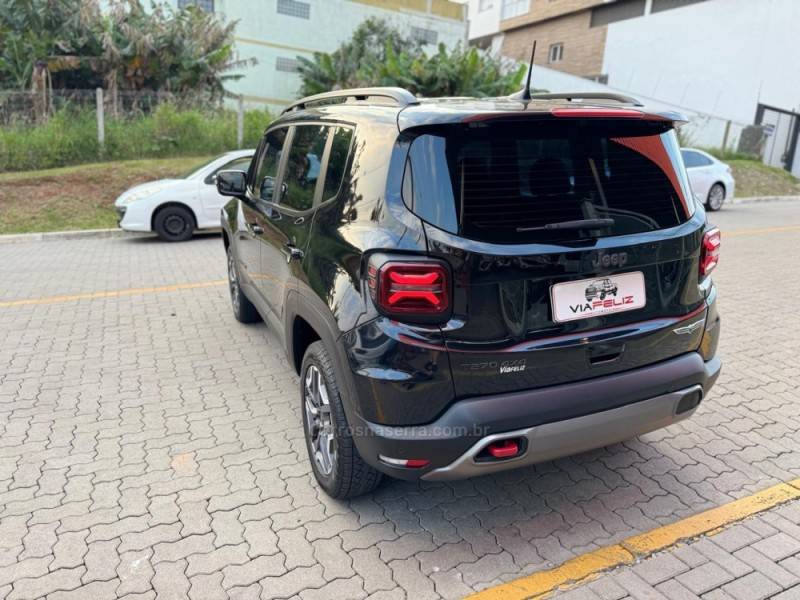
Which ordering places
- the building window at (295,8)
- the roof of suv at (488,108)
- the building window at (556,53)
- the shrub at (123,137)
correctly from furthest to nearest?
the building window at (556,53) → the building window at (295,8) → the shrub at (123,137) → the roof of suv at (488,108)

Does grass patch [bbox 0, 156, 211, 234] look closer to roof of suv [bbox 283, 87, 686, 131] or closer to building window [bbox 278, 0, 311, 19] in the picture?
roof of suv [bbox 283, 87, 686, 131]

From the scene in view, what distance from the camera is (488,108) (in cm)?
244

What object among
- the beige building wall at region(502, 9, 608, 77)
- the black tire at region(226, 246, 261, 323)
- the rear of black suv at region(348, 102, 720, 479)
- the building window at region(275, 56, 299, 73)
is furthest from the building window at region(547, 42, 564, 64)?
the rear of black suv at region(348, 102, 720, 479)

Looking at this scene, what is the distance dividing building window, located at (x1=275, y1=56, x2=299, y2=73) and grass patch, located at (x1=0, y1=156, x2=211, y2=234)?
13.8 m

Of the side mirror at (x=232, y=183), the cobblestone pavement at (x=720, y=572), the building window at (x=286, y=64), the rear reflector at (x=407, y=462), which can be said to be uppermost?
the building window at (x=286, y=64)

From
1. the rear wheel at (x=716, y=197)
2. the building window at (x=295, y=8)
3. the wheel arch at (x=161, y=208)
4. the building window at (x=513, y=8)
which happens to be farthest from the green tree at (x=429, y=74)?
the building window at (x=513, y=8)

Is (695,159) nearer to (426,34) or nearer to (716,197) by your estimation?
(716,197)

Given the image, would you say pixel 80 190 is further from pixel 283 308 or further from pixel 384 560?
pixel 384 560

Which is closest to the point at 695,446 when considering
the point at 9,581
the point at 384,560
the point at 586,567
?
the point at 586,567

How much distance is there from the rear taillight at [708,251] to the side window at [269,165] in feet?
8.14

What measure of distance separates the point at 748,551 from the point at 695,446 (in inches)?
35.9

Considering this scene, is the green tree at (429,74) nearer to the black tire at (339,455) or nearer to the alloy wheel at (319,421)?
the alloy wheel at (319,421)

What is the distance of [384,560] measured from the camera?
254 centimetres

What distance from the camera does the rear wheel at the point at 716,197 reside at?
1358 cm
